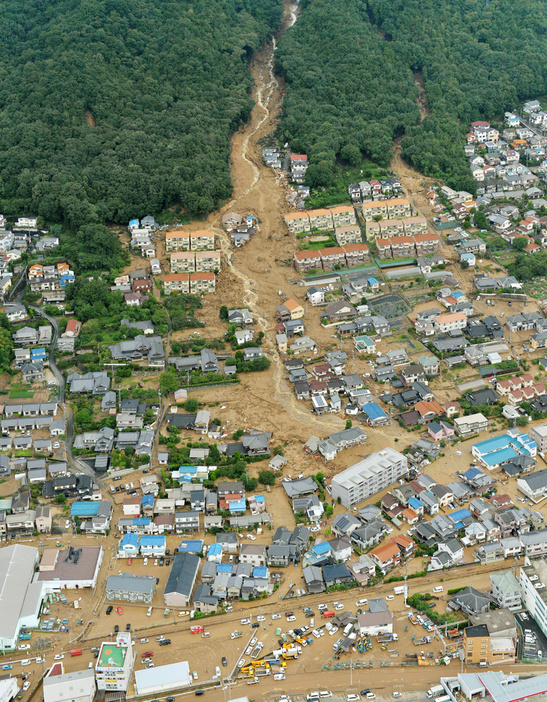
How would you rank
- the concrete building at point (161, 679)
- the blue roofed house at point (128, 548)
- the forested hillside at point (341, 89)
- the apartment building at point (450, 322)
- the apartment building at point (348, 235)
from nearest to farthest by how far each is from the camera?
Answer: the concrete building at point (161, 679)
the blue roofed house at point (128, 548)
the apartment building at point (450, 322)
the apartment building at point (348, 235)
the forested hillside at point (341, 89)

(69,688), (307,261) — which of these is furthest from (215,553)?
(307,261)

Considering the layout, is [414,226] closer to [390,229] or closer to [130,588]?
[390,229]

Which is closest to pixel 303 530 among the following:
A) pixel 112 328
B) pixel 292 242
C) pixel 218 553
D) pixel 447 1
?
pixel 218 553

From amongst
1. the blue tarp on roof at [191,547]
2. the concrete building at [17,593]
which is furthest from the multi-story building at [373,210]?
the concrete building at [17,593]

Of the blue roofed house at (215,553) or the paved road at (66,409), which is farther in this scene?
the paved road at (66,409)

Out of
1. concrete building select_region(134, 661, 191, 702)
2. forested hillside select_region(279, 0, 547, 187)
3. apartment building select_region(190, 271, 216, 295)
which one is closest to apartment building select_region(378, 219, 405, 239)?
forested hillside select_region(279, 0, 547, 187)

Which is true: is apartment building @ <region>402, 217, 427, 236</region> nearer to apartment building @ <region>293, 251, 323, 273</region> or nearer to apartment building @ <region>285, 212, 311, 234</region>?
apartment building @ <region>285, 212, 311, 234</region>

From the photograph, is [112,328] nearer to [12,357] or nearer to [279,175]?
[12,357]

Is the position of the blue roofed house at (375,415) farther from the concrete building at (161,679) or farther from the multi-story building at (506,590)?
the concrete building at (161,679)

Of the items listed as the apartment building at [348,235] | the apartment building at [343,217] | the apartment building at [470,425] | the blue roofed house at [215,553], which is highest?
the apartment building at [343,217]
